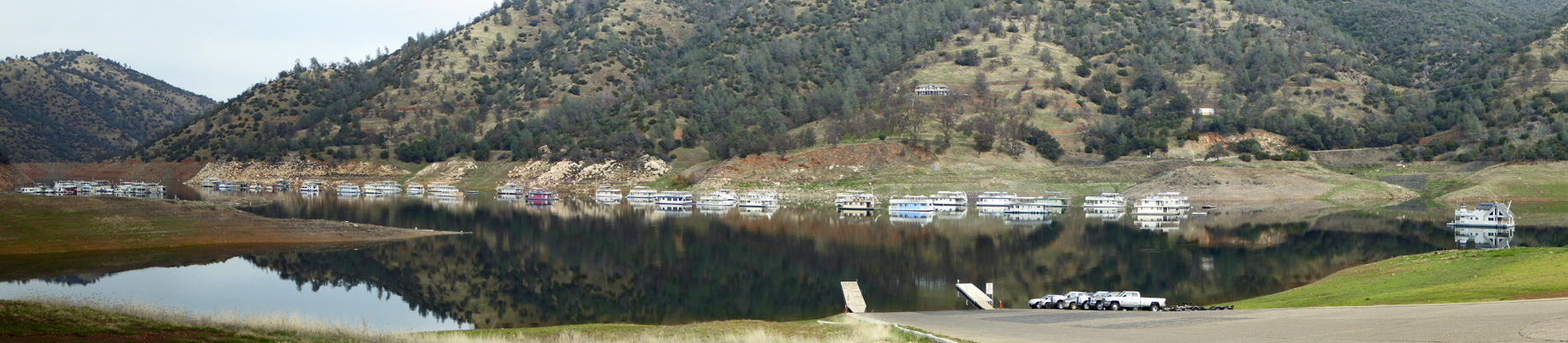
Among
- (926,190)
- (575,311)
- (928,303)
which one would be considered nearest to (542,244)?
(575,311)

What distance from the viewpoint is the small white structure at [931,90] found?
163125 millimetres

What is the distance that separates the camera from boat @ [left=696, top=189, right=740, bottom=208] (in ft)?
373

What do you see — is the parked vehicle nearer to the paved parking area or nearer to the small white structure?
the paved parking area

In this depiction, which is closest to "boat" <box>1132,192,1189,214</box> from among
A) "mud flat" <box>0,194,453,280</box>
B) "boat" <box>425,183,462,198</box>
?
"mud flat" <box>0,194,453,280</box>

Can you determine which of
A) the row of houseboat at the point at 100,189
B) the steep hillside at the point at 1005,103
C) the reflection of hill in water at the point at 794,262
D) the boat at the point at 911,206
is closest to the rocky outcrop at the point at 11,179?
the row of houseboat at the point at 100,189

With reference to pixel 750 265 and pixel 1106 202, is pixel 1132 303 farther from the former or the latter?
pixel 1106 202

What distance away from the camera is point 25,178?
136 m

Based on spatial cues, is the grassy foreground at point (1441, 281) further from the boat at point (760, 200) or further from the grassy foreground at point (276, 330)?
the boat at point (760, 200)

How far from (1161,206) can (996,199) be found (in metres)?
18.9

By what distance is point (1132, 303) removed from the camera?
3816cm

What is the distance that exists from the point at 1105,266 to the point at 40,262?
61.3 metres

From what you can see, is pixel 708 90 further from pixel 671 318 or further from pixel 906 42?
pixel 671 318

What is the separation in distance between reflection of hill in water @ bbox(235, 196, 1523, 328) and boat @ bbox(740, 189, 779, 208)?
1793 cm

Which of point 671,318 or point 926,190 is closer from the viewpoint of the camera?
point 671,318
